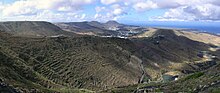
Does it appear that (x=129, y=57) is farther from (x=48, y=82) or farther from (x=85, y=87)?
(x=48, y=82)

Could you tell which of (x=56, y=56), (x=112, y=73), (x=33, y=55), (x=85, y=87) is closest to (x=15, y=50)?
(x=33, y=55)

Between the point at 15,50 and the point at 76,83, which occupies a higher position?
the point at 15,50

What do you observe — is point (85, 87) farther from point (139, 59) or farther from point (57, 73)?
point (139, 59)

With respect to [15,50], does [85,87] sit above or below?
below

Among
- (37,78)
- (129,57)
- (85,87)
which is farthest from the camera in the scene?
(129,57)

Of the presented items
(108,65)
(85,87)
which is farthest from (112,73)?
(85,87)

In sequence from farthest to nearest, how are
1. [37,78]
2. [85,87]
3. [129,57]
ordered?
[129,57]
[85,87]
[37,78]

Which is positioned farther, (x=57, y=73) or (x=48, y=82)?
(x=57, y=73)

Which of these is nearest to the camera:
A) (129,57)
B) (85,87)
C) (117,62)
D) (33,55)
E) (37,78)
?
(37,78)

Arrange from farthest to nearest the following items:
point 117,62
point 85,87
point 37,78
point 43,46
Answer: point 117,62 → point 43,46 → point 85,87 → point 37,78
